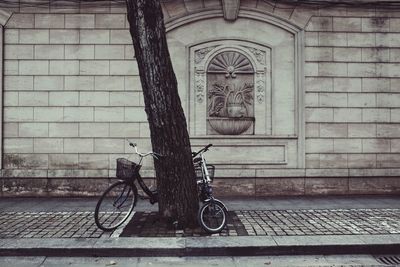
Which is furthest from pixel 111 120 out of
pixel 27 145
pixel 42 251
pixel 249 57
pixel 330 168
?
pixel 330 168

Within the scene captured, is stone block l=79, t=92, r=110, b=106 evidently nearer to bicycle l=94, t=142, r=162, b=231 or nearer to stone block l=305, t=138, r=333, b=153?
bicycle l=94, t=142, r=162, b=231

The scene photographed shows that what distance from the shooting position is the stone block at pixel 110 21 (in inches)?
371

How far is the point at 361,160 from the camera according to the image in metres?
9.62

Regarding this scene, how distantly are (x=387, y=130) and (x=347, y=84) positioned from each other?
142 centimetres

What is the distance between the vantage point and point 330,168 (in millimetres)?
9562

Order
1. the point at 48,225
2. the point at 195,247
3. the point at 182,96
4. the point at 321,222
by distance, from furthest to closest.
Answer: the point at 182,96
the point at 321,222
the point at 48,225
the point at 195,247

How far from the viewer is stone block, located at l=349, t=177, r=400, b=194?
9.59 m

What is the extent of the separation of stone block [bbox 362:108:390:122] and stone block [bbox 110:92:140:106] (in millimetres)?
5223

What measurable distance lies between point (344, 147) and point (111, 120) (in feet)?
17.6

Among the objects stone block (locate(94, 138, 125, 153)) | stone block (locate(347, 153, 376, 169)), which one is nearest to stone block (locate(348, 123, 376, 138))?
stone block (locate(347, 153, 376, 169))

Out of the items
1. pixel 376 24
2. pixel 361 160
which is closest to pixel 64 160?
pixel 361 160

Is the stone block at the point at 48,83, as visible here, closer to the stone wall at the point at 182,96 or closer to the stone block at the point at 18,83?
the stone wall at the point at 182,96

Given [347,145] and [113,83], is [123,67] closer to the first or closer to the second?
[113,83]

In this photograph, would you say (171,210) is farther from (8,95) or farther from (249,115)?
(8,95)
